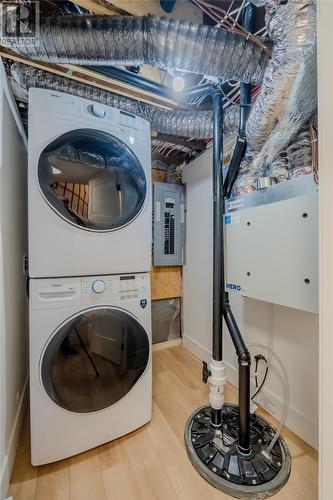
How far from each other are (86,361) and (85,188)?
0.93 meters

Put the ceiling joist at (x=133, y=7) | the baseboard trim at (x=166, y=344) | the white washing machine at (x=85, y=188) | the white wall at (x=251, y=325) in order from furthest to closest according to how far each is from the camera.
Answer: the baseboard trim at (x=166, y=344) → the white wall at (x=251, y=325) → the white washing machine at (x=85, y=188) → the ceiling joist at (x=133, y=7)

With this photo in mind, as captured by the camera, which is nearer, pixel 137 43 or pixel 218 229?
pixel 137 43

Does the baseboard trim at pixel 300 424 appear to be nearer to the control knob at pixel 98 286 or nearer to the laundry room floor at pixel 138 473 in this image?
the laundry room floor at pixel 138 473

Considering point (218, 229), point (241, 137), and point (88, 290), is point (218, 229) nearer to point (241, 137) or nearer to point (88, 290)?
point (241, 137)

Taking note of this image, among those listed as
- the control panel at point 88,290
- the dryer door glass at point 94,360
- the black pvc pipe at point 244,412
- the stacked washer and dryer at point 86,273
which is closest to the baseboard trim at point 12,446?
the stacked washer and dryer at point 86,273

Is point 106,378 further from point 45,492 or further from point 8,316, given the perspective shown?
point 8,316

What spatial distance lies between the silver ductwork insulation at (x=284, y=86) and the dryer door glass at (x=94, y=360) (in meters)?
1.25

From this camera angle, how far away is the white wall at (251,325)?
1222 millimetres

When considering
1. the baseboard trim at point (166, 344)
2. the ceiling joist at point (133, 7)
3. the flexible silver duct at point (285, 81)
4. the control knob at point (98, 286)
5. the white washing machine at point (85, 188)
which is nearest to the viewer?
the flexible silver duct at point (285, 81)

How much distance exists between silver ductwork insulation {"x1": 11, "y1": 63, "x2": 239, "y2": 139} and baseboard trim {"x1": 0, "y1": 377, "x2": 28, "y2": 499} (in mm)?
1914

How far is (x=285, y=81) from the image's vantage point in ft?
2.86

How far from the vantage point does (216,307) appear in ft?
4.16

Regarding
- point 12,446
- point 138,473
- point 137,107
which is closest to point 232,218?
point 137,107
